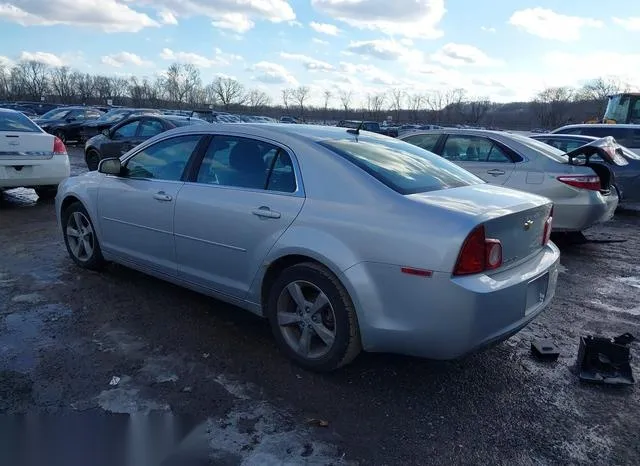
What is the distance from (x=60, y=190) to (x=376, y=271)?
13.0ft

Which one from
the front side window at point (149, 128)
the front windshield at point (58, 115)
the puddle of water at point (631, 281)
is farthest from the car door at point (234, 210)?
the front windshield at point (58, 115)

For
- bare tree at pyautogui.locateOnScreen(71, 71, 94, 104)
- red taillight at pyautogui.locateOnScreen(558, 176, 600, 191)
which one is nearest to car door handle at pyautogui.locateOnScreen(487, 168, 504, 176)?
red taillight at pyautogui.locateOnScreen(558, 176, 600, 191)

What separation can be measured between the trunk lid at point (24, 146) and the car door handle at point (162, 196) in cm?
526

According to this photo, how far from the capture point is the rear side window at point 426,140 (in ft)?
26.2

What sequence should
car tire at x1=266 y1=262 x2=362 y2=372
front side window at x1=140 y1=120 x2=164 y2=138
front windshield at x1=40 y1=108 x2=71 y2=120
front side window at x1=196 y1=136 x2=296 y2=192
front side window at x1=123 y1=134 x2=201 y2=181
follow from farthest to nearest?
front windshield at x1=40 y1=108 x2=71 y2=120 < front side window at x1=140 y1=120 x2=164 y2=138 < front side window at x1=123 y1=134 x2=201 y2=181 < front side window at x1=196 y1=136 x2=296 y2=192 < car tire at x1=266 y1=262 x2=362 y2=372

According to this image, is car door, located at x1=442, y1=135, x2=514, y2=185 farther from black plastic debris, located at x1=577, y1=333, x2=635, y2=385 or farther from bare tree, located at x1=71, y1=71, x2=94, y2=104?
bare tree, located at x1=71, y1=71, x2=94, y2=104

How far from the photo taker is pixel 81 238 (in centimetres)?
523

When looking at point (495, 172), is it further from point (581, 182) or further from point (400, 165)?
point (400, 165)

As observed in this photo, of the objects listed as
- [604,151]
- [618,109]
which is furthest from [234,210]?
[618,109]

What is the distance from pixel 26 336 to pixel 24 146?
5662 mm

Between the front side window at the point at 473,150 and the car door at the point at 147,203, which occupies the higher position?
the front side window at the point at 473,150

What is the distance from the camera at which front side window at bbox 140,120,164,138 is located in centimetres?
1152

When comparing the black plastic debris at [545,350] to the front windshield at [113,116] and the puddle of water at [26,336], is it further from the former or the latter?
the front windshield at [113,116]

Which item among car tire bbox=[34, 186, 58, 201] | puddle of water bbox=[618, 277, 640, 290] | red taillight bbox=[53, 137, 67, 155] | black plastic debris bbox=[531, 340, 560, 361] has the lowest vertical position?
car tire bbox=[34, 186, 58, 201]
